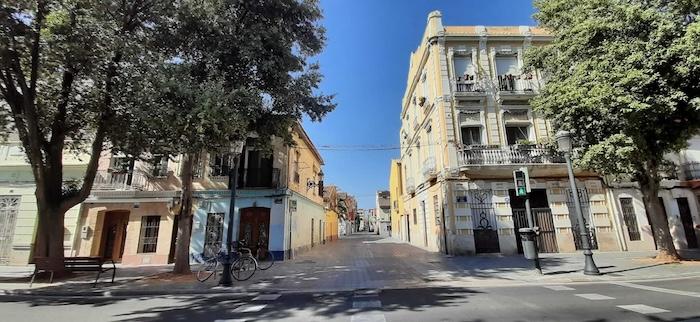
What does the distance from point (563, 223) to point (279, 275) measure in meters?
12.3

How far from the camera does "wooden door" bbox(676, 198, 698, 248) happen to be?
1494cm

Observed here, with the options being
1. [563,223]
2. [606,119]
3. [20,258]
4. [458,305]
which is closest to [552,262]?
[563,223]

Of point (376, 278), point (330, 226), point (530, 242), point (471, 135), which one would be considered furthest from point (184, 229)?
point (330, 226)

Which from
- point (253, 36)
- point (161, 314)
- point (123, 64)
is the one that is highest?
point (253, 36)

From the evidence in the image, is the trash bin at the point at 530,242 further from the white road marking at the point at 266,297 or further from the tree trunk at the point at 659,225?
the white road marking at the point at 266,297

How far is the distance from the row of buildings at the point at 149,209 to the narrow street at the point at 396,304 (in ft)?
22.0

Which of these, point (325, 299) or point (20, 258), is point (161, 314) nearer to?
point (325, 299)

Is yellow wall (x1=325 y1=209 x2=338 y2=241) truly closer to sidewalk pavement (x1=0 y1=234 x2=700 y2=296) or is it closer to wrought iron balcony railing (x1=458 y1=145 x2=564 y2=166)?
wrought iron balcony railing (x1=458 y1=145 x2=564 y2=166)

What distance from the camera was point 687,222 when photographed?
15.2 meters

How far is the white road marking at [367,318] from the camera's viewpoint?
530 centimetres

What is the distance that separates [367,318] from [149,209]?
13.6 m

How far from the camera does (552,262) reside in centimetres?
1131

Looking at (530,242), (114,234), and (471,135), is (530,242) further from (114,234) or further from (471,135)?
(114,234)

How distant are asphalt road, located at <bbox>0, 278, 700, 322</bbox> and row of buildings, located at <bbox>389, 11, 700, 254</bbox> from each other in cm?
672
